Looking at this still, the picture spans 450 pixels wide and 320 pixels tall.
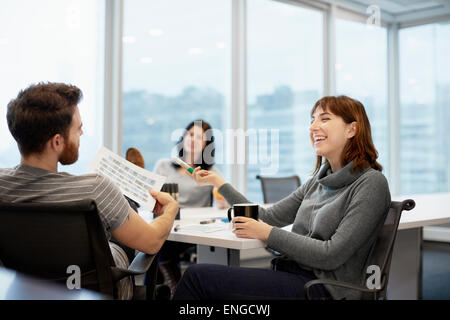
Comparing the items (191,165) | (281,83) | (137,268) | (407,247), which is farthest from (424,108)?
(137,268)

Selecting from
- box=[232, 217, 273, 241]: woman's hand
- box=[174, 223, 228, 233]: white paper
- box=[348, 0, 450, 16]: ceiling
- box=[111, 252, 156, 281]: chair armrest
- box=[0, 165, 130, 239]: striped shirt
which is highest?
box=[348, 0, 450, 16]: ceiling

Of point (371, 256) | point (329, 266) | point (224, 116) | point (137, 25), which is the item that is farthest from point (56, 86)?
point (224, 116)

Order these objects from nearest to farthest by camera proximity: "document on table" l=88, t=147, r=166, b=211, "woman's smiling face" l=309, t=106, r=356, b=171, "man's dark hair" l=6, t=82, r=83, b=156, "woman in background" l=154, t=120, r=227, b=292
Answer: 1. "man's dark hair" l=6, t=82, r=83, b=156
2. "document on table" l=88, t=147, r=166, b=211
3. "woman's smiling face" l=309, t=106, r=356, b=171
4. "woman in background" l=154, t=120, r=227, b=292

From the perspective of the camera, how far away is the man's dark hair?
123 centimetres

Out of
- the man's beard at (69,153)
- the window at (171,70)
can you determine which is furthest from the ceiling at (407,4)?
the man's beard at (69,153)

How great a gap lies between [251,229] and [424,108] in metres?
5.62

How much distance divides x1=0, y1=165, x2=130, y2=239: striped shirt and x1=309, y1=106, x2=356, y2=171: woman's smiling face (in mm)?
777

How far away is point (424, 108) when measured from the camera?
6371mm

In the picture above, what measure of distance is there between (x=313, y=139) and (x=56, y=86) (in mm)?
940

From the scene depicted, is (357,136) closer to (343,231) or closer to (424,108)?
(343,231)

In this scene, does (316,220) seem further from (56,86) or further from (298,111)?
(298,111)

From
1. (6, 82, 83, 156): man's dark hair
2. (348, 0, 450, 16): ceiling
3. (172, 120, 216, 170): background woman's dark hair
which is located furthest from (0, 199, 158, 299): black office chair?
(348, 0, 450, 16): ceiling

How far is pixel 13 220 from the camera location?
1143 mm

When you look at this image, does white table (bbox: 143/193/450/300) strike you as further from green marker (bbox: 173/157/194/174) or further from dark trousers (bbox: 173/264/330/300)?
dark trousers (bbox: 173/264/330/300)
